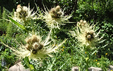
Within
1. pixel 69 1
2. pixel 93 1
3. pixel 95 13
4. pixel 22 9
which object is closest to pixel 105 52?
pixel 95 13

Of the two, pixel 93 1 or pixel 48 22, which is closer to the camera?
pixel 48 22

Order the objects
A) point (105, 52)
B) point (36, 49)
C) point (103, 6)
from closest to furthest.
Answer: point (36, 49)
point (105, 52)
point (103, 6)

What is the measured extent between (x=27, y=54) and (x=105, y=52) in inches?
87.3

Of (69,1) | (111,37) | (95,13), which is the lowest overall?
(111,37)

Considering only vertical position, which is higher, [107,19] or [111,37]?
[107,19]

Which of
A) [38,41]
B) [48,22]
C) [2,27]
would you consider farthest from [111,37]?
[38,41]

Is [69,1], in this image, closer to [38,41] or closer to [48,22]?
[48,22]

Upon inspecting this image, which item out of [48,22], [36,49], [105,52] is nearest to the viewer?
[36,49]

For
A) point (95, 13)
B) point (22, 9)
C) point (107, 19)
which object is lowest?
point (22, 9)

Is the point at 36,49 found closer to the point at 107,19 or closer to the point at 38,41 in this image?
the point at 38,41

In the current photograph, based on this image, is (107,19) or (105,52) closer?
(105,52)

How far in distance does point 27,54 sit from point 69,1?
309 cm

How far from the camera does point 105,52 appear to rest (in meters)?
2.79

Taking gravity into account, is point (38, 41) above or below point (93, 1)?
below
